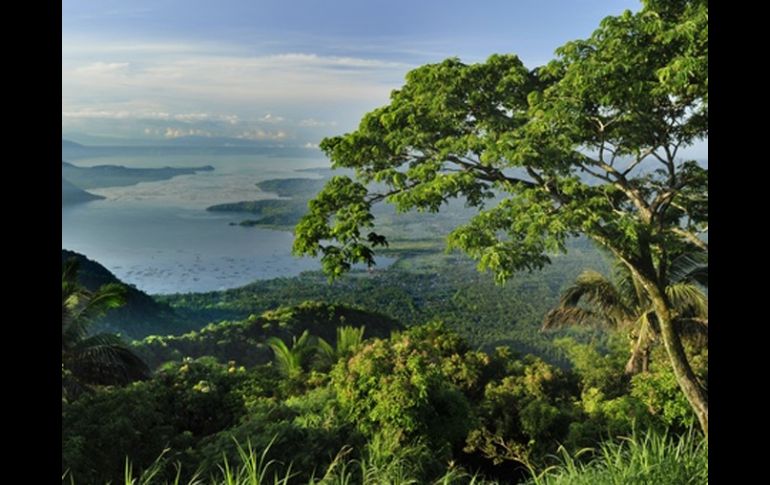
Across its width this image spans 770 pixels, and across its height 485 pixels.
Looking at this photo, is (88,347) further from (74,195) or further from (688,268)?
(74,195)

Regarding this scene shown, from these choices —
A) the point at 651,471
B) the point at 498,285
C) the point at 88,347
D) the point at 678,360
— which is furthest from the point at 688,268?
the point at 88,347

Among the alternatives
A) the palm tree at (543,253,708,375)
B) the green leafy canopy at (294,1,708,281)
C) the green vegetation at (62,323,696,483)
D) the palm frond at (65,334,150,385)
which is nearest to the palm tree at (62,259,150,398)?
the palm frond at (65,334,150,385)

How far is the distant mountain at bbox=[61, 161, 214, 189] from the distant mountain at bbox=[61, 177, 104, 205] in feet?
0.38

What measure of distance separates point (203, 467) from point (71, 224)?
345 inches

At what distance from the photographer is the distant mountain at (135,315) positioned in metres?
10.8

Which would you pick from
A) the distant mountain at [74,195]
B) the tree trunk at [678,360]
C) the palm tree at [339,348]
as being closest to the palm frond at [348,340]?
the palm tree at [339,348]

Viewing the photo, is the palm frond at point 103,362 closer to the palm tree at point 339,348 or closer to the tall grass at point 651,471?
the palm tree at point 339,348

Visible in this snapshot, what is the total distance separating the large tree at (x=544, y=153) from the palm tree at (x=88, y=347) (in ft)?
7.21

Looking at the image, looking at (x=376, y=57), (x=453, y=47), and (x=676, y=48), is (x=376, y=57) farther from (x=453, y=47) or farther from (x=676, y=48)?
(x=676, y=48)

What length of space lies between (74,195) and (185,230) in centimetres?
231

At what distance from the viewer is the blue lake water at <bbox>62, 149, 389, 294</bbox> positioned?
11445mm

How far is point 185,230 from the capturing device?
11922 mm
